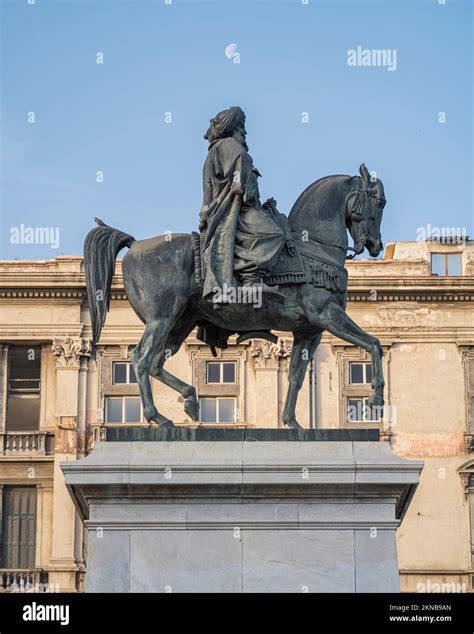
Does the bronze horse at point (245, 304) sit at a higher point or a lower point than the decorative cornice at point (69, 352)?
lower

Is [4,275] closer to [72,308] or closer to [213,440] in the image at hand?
[72,308]

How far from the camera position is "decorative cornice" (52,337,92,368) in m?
51.7

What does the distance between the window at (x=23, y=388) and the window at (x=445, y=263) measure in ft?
37.7

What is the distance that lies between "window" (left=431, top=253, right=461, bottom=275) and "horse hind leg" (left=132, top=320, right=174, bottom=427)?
3212cm

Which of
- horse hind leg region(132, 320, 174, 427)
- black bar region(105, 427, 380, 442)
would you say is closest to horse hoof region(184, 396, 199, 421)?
horse hind leg region(132, 320, 174, 427)

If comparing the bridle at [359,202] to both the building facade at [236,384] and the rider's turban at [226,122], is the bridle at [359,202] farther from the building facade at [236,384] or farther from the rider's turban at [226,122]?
the building facade at [236,384]

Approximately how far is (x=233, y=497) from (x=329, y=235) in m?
3.65

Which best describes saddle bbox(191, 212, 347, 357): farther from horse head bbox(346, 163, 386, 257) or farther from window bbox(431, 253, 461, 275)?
window bbox(431, 253, 461, 275)

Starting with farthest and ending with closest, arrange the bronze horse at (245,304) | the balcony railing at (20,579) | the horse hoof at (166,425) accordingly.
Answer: the balcony railing at (20,579), the bronze horse at (245,304), the horse hoof at (166,425)

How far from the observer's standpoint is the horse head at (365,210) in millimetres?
22688
